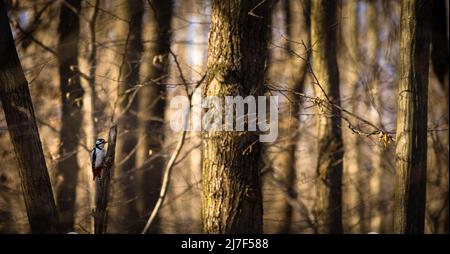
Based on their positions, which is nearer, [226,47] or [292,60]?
[226,47]

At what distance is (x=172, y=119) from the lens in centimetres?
925

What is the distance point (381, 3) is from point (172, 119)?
446cm

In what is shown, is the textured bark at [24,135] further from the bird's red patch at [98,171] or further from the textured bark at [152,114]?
the textured bark at [152,114]

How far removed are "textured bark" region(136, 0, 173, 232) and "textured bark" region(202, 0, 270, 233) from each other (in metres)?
4.13

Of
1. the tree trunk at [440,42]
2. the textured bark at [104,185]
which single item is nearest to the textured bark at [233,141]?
the textured bark at [104,185]

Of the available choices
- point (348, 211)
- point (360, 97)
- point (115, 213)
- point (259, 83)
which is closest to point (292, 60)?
point (360, 97)

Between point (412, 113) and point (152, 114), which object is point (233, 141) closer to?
point (412, 113)

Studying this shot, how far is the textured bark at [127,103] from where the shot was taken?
339 inches

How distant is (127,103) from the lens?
9.12 meters

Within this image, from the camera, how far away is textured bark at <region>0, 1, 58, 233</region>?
5301mm

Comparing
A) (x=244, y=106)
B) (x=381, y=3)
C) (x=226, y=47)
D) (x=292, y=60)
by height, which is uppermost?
(x=381, y=3)

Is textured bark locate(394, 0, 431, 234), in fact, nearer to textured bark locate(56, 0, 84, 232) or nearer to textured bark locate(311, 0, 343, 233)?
textured bark locate(311, 0, 343, 233)

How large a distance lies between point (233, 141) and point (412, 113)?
1.73 metres
